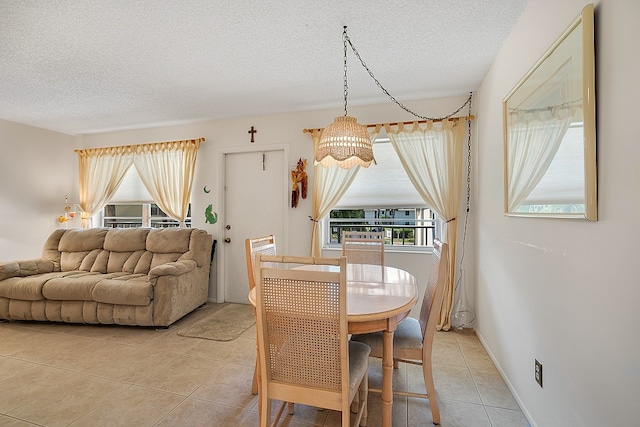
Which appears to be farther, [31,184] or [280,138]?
[31,184]

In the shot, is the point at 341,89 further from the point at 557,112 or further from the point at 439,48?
the point at 557,112

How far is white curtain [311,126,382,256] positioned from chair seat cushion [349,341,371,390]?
1.85 metres

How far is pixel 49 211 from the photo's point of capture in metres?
4.29

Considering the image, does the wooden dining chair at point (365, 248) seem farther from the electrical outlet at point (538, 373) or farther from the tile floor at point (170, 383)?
the electrical outlet at point (538, 373)

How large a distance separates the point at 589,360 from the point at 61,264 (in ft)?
16.8

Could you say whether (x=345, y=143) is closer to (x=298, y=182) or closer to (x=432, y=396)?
(x=432, y=396)

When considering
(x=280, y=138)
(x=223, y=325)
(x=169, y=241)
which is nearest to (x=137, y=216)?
(x=169, y=241)

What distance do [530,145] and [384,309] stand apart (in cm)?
122

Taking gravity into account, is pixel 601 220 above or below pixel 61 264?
above

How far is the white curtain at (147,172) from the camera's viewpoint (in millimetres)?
3967

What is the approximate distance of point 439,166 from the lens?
10.1 feet

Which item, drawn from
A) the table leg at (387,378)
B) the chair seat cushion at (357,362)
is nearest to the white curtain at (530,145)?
the table leg at (387,378)

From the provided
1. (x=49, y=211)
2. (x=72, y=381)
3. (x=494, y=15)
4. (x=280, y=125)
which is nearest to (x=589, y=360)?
(x=494, y=15)

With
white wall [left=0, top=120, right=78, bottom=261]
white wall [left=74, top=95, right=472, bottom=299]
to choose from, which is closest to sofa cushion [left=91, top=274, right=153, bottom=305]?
white wall [left=74, top=95, right=472, bottom=299]
